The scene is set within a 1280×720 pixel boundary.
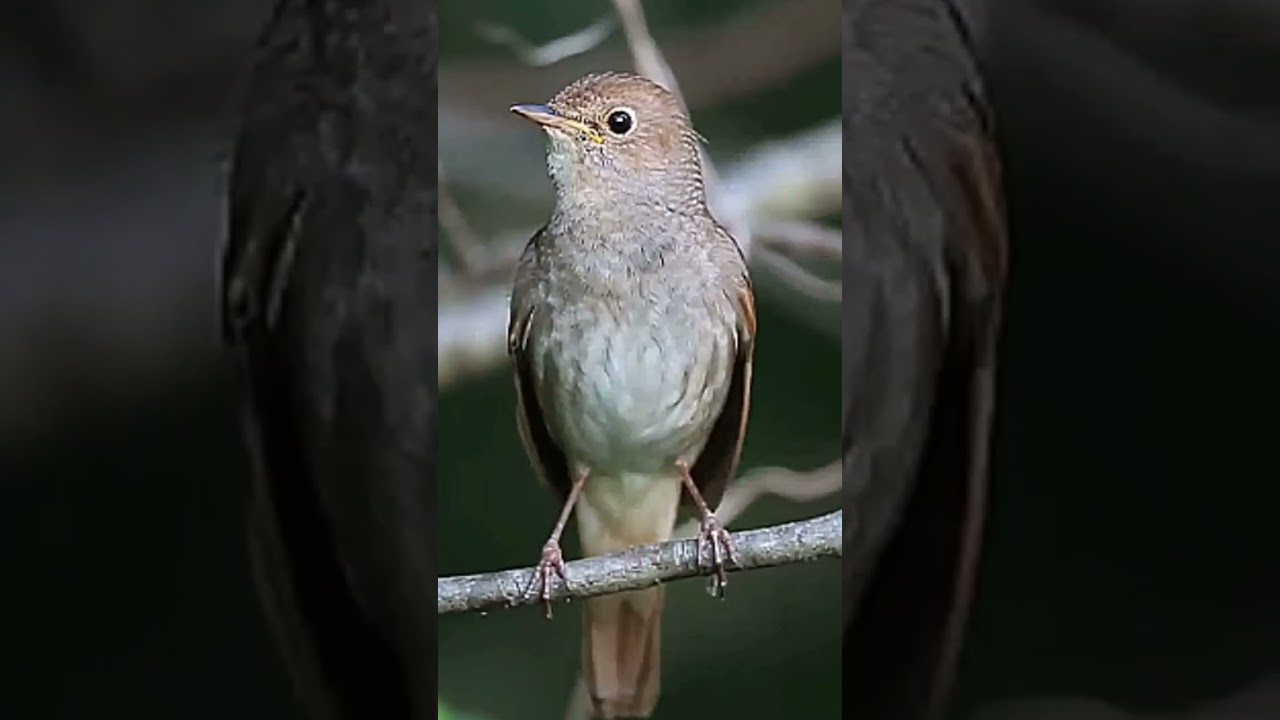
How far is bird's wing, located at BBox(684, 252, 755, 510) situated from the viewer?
1529 millimetres

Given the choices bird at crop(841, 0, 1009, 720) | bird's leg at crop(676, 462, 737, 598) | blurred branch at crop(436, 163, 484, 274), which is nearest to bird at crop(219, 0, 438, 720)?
blurred branch at crop(436, 163, 484, 274)

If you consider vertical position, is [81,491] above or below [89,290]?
below

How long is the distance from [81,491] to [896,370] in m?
0.93

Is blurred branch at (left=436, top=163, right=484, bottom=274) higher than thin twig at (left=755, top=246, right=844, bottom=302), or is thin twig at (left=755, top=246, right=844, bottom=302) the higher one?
blurred branch at (left=436, top=163, right=484, bottom=274)

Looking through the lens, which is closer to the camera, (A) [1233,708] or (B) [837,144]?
(B) [837,144]

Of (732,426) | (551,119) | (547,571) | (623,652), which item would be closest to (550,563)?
(547,571)

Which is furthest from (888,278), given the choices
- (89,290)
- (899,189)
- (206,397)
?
(89,290)

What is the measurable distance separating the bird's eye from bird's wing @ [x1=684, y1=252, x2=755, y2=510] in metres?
0.20

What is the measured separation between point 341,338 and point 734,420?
45 centimetres

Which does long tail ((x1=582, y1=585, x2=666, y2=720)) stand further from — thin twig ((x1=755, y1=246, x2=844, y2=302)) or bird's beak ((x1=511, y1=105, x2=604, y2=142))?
bird's beak ((x1=511, y1=105, x2=604, y2=142))

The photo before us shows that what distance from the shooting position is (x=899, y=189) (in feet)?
5.11

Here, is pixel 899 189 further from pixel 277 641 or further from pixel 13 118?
pixel 13 118

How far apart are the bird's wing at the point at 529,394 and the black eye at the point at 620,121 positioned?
0.14 metres

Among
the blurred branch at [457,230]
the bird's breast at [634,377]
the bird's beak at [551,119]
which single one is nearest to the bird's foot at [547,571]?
the bird's breast at [634,377]
